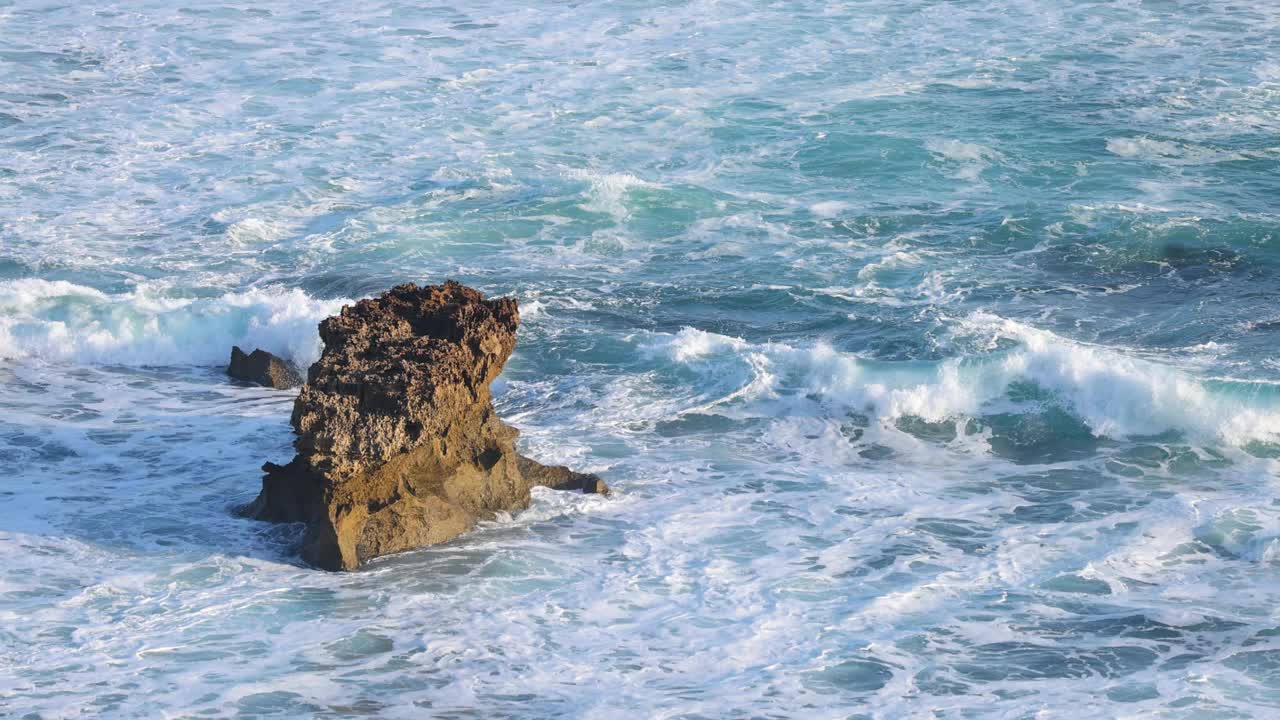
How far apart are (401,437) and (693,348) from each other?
435 cm

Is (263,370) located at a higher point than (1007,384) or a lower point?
higher

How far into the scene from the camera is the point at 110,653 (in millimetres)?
7898

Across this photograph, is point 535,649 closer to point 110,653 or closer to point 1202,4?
point 110,653

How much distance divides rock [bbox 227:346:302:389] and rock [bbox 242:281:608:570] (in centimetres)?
294

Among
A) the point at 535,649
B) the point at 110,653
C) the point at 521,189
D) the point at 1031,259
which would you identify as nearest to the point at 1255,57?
the point at 1031,259

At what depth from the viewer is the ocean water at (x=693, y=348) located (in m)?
8.03

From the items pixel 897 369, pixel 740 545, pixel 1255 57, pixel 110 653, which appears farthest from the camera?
pixel 1255 57

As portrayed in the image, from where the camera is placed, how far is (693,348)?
42.4 ft

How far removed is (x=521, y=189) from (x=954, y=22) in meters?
10.4

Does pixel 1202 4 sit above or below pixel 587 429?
above

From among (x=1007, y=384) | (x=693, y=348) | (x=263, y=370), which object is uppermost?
(x=263, y=370)

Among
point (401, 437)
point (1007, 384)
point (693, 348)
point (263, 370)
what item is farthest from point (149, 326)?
point (1007, 384)

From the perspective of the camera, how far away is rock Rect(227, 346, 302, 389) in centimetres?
1254

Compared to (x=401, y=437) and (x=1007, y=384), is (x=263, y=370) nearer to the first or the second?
(x=401, y=437)
